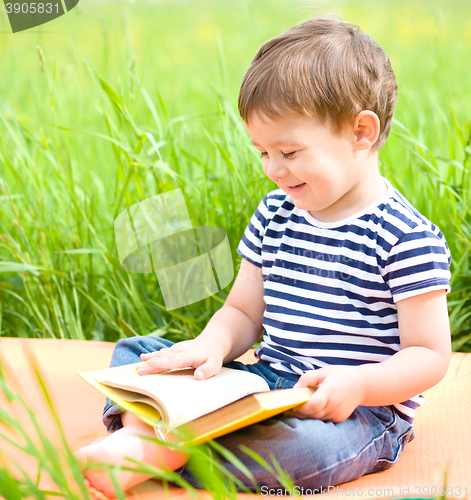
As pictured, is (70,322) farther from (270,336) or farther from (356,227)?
(356,227)

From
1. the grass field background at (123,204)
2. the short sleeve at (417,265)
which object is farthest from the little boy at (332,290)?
the grass field background at (123,204)

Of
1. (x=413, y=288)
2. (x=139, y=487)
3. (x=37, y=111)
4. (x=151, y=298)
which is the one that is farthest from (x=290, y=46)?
(x=37, y=111)

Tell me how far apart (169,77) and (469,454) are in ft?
10.4

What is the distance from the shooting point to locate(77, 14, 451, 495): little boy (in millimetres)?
881

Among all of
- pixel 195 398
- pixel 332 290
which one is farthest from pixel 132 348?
pixel 332 290

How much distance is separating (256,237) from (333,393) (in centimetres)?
44

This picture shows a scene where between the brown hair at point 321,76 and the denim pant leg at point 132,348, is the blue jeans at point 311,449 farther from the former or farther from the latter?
the brown hair at point 321,76

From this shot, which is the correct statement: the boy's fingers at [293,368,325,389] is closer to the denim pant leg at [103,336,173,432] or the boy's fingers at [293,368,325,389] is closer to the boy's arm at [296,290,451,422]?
the boy's arm at [296,290,451,422]

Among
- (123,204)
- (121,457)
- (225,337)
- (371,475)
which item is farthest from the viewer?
(123,204)

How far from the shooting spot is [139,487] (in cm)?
86

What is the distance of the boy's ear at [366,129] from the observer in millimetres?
1025

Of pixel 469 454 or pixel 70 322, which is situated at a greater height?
pixel 70 322

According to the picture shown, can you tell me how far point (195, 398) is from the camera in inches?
35.6

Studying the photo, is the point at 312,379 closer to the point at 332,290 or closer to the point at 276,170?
the point at 332,290
